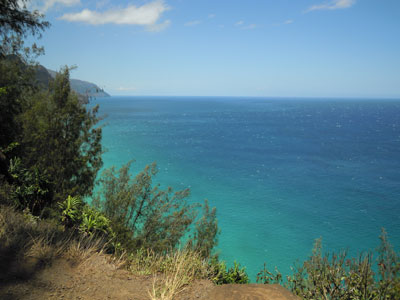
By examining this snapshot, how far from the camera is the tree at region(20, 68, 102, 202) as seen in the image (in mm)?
17266

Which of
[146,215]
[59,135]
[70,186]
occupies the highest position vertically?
[59,135]

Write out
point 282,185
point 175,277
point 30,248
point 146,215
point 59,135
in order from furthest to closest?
point 282,185
point 146,215
point 59,135
point 30,248
point 175,277

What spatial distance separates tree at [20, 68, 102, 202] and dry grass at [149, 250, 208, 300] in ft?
41.5

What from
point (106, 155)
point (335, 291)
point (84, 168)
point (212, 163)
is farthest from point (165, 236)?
point (106, 155)

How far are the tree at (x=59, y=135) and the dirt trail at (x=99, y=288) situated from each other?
11980 millimetres

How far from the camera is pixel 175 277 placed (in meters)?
5.76

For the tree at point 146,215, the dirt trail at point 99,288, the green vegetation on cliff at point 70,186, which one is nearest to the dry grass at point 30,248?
the dirt trail at point 99,288

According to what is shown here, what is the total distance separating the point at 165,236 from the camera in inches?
729

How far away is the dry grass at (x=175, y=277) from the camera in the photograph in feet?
18.3

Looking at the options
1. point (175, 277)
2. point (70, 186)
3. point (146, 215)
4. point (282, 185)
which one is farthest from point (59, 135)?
point (282, 185)

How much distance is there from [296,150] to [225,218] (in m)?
45.4

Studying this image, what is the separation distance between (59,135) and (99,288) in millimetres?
15123

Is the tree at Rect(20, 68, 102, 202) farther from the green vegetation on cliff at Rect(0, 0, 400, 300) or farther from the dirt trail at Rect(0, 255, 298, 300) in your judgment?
the dirt trail at Rect(0, 255, 298, 300)

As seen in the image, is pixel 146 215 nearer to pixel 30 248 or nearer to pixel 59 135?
pixel 59 135
